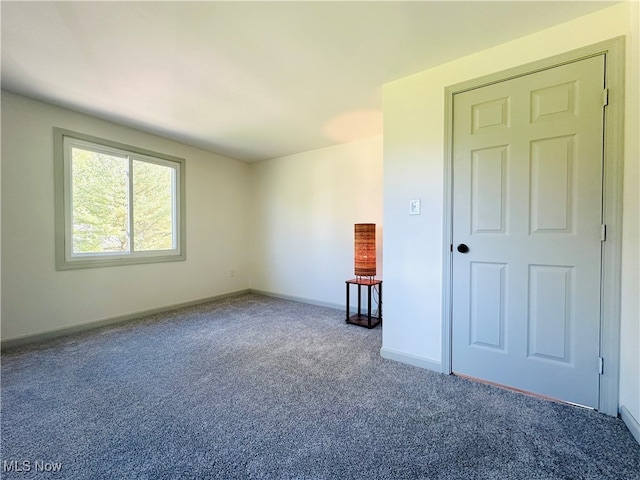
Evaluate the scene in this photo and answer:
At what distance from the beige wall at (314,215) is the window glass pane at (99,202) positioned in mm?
2114

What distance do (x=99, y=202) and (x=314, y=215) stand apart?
2786 mm

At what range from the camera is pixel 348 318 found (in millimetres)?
3496

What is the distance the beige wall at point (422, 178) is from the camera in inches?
72.7

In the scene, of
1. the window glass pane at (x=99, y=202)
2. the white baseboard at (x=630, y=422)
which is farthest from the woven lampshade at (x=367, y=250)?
the window glass pane at (x=99, y=202)

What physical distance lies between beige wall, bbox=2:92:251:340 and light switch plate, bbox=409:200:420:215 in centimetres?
339

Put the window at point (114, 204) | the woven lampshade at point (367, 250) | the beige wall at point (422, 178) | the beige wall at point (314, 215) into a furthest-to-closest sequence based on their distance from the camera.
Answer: the beige wall at point (314, 215), the woven lampshade at point (367, 250), the window at point (114, 204), the beige wall at point (422, 178)

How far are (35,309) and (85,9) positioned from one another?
9.31 ft

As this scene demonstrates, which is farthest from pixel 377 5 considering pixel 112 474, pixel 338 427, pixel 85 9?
pixel 112 474

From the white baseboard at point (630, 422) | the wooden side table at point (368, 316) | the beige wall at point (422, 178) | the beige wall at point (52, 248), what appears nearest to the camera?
the white baseboard at point (630, 422)


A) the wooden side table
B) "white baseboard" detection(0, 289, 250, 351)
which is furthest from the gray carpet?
the wooden side table

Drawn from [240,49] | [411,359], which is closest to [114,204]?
[240,49]

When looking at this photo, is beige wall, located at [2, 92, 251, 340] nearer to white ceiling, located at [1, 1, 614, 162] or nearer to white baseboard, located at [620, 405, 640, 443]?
white ceiling, located at [1, 1, 614, 162]

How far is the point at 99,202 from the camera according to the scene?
3.33m

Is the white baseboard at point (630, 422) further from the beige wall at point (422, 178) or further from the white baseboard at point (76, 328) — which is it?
the white baseboard at point (76, 328)
